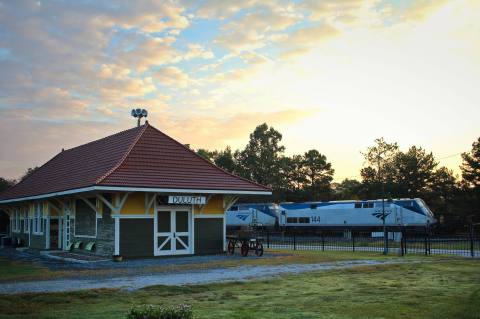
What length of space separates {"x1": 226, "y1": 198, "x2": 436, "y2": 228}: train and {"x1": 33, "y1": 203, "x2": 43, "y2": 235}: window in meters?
14.7

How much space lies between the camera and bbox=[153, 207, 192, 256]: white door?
23.5 meters

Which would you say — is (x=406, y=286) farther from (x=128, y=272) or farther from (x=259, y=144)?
A: (x=259, y=144)

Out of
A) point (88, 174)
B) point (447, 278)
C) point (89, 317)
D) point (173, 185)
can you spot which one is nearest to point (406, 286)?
point (447, 278)

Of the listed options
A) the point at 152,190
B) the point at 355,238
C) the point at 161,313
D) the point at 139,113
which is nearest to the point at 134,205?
the point at 152,190

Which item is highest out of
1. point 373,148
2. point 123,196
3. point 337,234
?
point 373,148

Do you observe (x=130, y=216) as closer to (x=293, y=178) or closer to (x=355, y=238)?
(x=355, y=238)

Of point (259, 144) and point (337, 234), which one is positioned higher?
point (259, 144)

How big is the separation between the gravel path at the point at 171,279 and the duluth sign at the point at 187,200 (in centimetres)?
518

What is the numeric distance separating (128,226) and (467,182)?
47180mm

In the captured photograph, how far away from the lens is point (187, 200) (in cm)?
2361

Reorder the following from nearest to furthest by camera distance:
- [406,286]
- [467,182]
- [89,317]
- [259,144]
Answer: [89,317] < [406,286] < [467,182] < [259,144]

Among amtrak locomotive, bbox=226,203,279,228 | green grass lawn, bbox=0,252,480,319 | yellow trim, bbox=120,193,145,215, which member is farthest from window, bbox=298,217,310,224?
green grass lawn, bbox=0,252,480,319

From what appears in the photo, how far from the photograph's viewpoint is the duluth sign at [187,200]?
23.1 m

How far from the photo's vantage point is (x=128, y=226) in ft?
73.9
